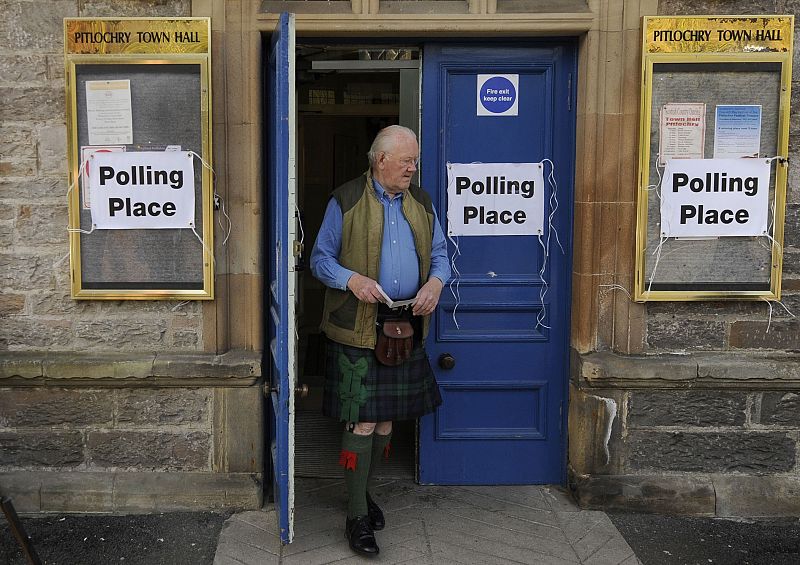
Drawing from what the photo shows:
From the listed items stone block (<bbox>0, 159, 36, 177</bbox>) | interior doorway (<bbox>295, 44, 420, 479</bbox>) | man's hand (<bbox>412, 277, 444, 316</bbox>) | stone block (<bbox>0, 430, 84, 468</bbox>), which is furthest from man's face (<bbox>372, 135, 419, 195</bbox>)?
stone block (<bbox>0, 430, 84, 468</bbox>)

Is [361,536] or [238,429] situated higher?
[238,429]

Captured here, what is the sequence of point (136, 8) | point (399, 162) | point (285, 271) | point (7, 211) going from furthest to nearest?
point (7, 211)
point (136, 8)
point (399, 162)
point (285, 271)

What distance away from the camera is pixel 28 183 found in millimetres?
4355

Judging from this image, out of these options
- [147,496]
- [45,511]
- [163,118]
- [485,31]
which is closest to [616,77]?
[485,31]

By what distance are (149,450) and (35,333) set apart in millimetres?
851

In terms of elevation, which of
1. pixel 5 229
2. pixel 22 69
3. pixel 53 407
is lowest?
pixel 53 407

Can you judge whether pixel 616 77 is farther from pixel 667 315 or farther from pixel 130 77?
pixel 130 77

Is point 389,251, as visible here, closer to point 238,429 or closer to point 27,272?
point 238,429

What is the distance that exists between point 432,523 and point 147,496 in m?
1.49

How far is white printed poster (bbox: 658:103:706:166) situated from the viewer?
14.2 feet

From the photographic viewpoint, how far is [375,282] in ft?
12.8

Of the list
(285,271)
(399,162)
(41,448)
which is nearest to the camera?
(285,271)

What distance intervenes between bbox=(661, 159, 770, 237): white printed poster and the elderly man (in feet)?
4.11

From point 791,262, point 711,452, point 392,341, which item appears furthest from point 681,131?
point 392,341
